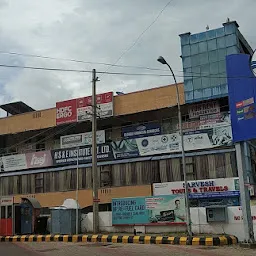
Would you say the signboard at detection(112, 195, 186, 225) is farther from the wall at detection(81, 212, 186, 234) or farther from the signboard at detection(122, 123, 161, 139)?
the signboard at detection(122, 123, 161, 139)

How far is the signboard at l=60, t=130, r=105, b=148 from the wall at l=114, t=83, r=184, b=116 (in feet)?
9.41

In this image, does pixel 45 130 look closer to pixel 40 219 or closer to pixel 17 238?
pixel 40 219

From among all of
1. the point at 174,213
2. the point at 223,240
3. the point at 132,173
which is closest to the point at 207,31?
the point at 132,173

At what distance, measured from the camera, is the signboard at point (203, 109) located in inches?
1193

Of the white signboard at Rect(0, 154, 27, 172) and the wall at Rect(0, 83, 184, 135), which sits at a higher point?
the wall at Rect(0, 83, 184, 135)

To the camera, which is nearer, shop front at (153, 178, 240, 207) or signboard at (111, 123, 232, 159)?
shop front at (153, 178, 240, 207)

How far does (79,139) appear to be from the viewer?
3603 centimetres

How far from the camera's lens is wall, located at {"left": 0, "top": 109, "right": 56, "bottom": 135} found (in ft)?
124

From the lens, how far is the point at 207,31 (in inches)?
1219

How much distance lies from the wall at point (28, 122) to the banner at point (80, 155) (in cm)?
290

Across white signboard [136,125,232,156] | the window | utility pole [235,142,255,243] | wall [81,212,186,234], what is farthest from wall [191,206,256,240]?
the window

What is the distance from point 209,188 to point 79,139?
12.8m

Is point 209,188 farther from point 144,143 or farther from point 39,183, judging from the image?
point 39,183

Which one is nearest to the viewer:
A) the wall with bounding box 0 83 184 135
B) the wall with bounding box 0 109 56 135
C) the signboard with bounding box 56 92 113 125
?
the wall with bounding box 0 83 184 135
